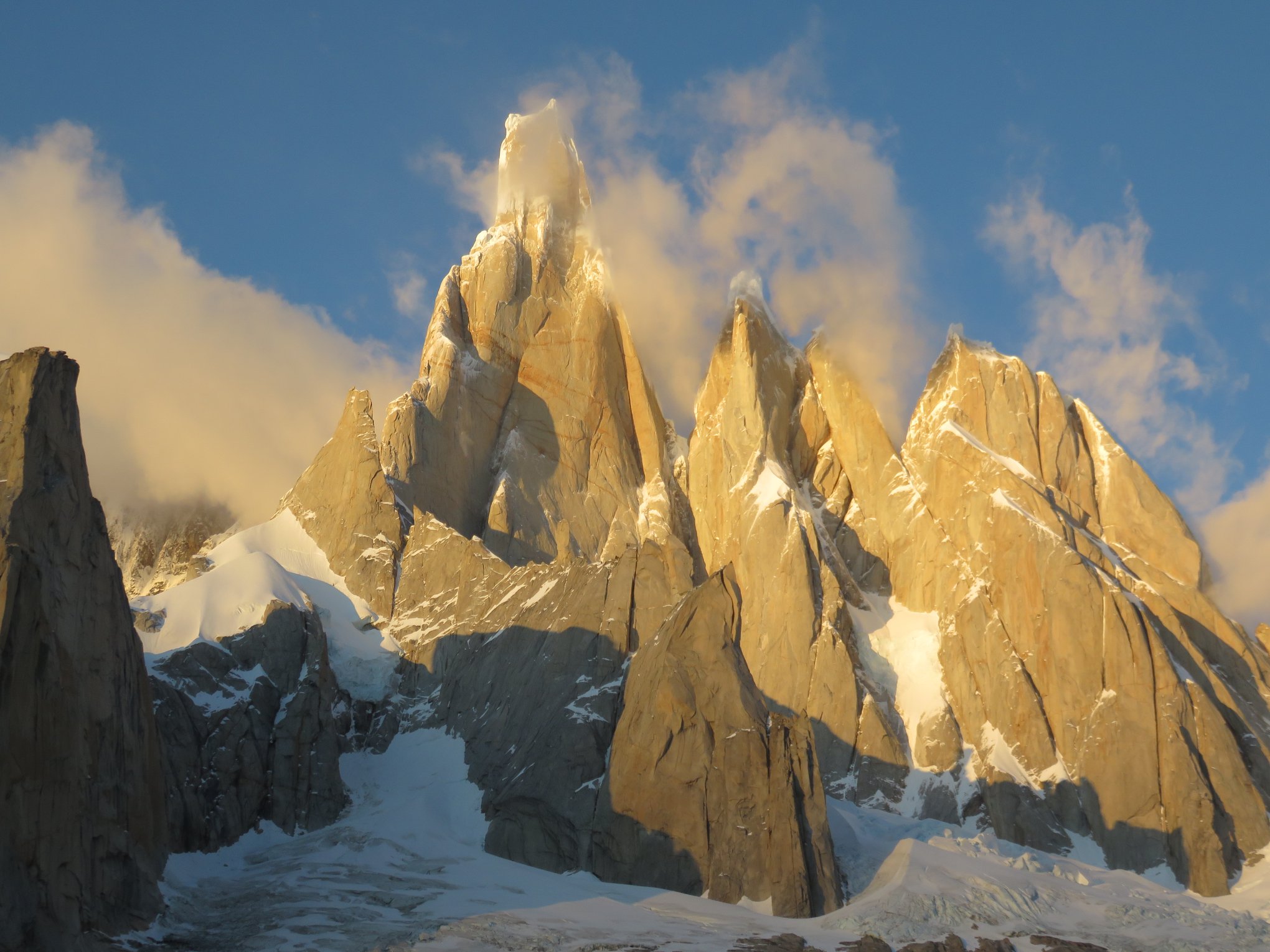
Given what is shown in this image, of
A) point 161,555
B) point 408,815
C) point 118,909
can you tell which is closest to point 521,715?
point 408,815

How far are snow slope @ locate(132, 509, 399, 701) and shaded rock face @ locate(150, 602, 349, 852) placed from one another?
120 inches

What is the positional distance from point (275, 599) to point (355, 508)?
52.8 feet

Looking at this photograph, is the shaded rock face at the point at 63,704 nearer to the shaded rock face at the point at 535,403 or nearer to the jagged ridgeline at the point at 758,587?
the jagged ridgeline at the point at 758,587

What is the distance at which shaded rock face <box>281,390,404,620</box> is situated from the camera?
9731cm

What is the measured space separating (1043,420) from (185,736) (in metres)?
70.0

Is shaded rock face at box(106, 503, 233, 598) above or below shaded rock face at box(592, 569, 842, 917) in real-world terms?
above

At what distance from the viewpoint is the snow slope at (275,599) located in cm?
8300

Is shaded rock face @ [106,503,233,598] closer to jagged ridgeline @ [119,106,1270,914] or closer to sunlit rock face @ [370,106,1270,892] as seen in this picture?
jagged ridgeline @ [119,106,1270,914]

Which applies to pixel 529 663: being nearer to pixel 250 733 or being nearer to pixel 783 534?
pixel 250 733

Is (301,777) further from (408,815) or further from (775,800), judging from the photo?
(775,800)

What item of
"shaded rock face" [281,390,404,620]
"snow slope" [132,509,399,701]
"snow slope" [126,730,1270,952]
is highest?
"shaded rock face" [281,390,404,620]

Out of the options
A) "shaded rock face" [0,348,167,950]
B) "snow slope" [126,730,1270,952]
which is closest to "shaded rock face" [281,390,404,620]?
"snow slope" [126,730,1270,952]

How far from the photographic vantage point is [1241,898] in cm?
7506

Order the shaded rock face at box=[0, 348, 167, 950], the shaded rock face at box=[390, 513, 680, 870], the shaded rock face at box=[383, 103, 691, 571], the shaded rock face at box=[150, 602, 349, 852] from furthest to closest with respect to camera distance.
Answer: the shaded rock face at box=[383, 103, 691, 571], the shaded rock face at box=[390, 513, 680, 870], the shaded rock face at box=[150, 602, 349, 852], the shaded rock face at box=[0, 348, 167, 950]
